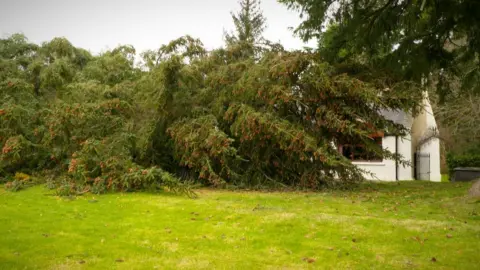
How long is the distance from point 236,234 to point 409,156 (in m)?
15.6

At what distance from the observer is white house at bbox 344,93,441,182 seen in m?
20.0

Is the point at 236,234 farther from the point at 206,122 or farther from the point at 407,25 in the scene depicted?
the point at 206,122

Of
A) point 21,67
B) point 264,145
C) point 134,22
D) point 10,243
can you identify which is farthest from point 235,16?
point 10,243

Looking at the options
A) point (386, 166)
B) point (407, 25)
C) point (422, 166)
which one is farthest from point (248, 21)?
Answer: point (407, 25)

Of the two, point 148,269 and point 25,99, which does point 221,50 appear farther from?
point 148,269

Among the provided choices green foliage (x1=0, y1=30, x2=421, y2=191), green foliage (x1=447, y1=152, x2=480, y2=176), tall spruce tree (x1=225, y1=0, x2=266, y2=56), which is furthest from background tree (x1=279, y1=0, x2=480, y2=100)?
tall spruce tree (x1=225, y1=0, x2=266, y2=56)

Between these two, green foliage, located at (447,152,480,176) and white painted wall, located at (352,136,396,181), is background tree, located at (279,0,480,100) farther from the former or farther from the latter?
green foliage, located at (447,152,480,176)

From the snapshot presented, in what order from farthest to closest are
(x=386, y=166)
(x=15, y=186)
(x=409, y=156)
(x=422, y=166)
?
(x=422, y=166) → (x=386, y=166) → (x=409, y=156) → (x=15, y=186)

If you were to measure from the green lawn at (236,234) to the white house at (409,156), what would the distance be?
10.3m

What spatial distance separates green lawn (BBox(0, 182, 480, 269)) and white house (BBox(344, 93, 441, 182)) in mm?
10293

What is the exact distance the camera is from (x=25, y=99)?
15.0 metres

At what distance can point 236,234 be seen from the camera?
6.82m

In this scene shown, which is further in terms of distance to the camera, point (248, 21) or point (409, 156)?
point (248, 21)

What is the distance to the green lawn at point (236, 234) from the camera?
5402 millimetres
